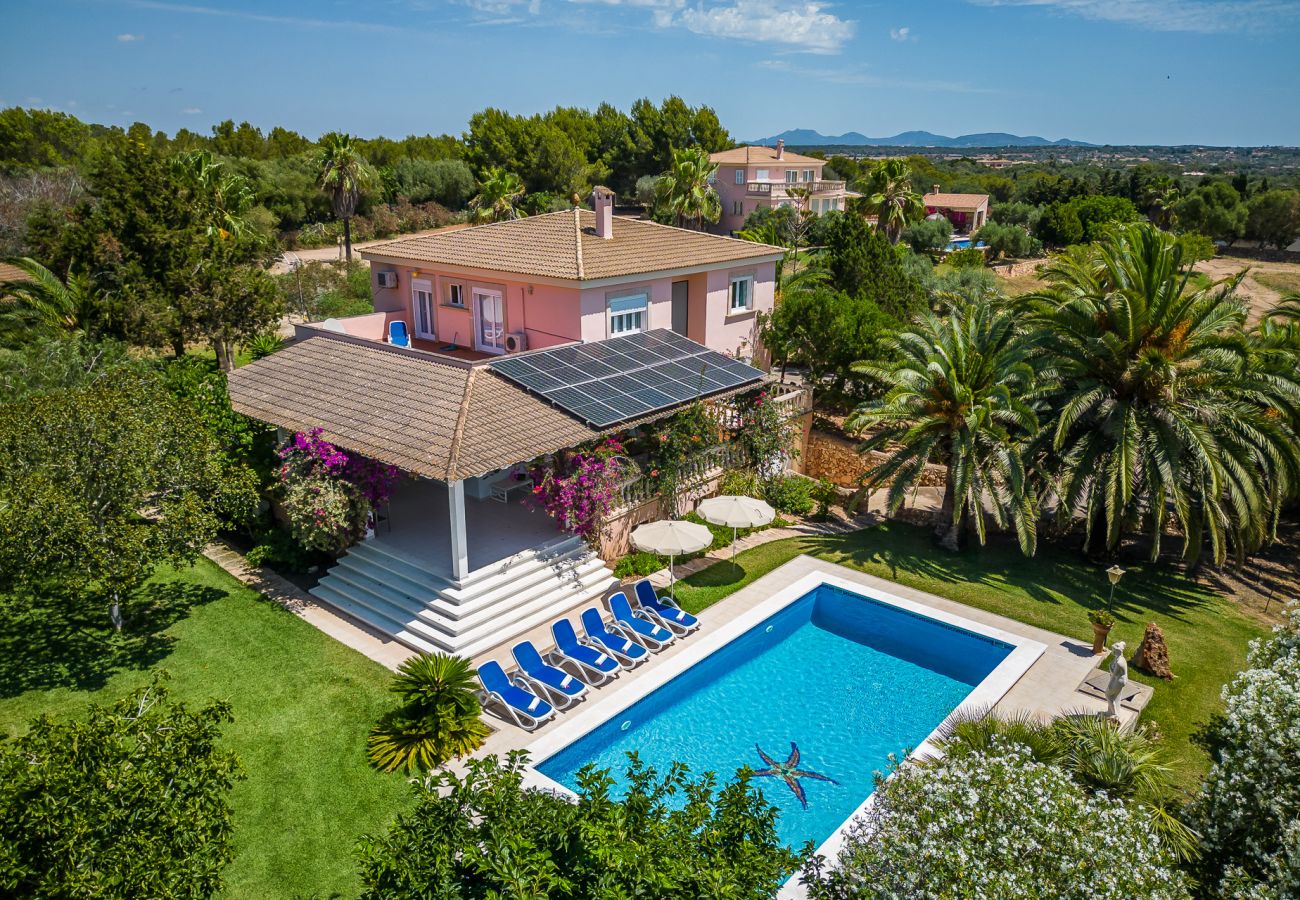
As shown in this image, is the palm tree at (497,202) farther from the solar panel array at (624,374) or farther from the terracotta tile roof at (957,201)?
the terracotta tile roof at (957,201)

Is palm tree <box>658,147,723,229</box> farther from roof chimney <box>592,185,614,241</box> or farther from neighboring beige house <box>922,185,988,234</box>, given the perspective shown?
neighboring beige house <box>922,185,988,234</box>

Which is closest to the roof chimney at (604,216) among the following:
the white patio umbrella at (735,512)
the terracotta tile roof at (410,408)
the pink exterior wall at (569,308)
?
the pink exterior wall at (569,308)

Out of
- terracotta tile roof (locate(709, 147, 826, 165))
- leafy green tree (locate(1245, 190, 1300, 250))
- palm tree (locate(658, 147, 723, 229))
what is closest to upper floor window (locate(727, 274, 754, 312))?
palm tree (locate(658, 147, 723, 229))

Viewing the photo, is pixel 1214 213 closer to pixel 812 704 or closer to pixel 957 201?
pixel 957 201

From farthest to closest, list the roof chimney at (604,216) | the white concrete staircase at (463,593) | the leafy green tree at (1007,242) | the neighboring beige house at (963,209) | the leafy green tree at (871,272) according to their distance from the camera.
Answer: the neighboring beige house at (963,209) → the leafy green tree at (1007,242) → the leafy green tree at (871,272) → the roof chimney at (604,216) → the white concrete staircase at (463,593)

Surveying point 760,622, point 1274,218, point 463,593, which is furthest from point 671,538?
point 1274,218

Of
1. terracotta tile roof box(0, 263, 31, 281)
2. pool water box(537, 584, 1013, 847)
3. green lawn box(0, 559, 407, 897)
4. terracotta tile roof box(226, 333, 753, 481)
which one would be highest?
terracotta tile roof box(0, 263, 31, 281)

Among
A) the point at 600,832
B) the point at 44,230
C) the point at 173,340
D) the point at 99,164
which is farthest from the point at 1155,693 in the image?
the point at 44,230
